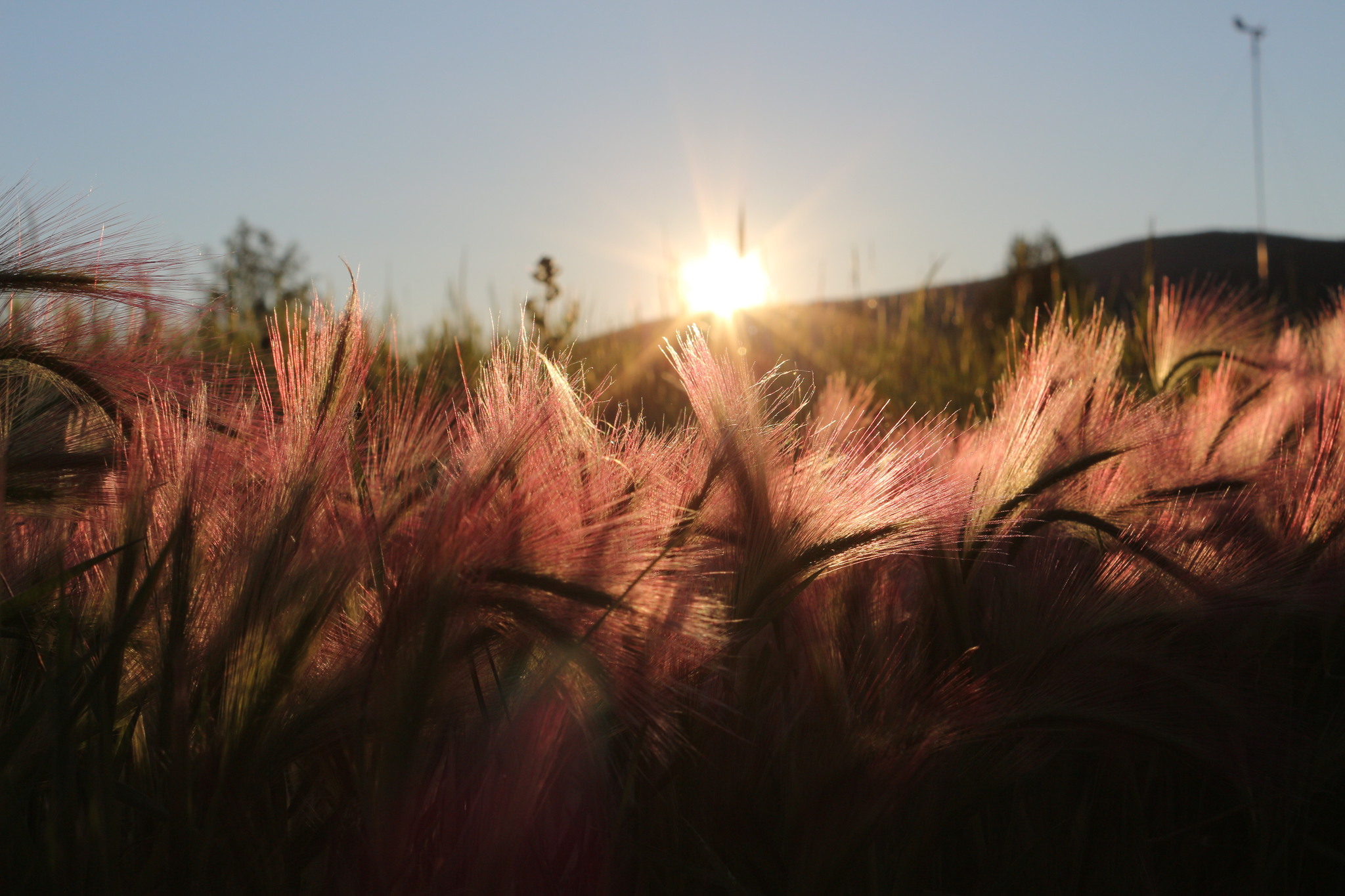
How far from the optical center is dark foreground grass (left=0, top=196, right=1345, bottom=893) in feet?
3.07

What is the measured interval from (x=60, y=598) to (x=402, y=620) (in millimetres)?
300

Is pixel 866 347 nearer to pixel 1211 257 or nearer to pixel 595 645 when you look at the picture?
pixel 595 645

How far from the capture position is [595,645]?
94 cm

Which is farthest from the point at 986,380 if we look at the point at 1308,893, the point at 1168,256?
the point at 1168,256

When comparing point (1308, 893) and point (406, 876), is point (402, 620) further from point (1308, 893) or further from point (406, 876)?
point (1308, 893)

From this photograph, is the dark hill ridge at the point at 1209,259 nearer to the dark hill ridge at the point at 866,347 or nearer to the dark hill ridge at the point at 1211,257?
the dark hill ridge at the point at 1211,257

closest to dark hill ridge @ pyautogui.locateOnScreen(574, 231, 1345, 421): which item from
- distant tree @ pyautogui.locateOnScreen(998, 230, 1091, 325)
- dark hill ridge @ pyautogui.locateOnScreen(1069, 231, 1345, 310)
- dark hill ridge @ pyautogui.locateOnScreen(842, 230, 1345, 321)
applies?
distant tree @ pyautogui.locateOnScreen(998, 230, 1091, 325)

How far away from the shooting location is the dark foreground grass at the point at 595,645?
935 mm

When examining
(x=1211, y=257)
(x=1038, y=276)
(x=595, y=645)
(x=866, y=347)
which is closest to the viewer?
(x=595, y=645)

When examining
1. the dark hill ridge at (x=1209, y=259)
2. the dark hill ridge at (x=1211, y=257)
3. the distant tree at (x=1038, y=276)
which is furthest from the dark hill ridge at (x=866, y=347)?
the dark hill ridge at (x=1211, y=257)

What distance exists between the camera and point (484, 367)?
125cm

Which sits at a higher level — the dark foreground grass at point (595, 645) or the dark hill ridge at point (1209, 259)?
the dark hill ridge at point (1209, 259)

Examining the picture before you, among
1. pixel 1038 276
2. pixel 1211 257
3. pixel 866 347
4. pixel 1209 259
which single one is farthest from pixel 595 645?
pixel 1211 257

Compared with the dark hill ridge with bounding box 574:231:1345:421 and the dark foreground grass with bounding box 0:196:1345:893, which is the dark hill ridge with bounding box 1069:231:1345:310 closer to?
the dark hill ridge with bounding box 574:231:1345:421
